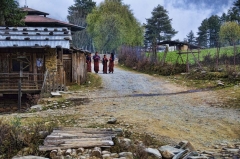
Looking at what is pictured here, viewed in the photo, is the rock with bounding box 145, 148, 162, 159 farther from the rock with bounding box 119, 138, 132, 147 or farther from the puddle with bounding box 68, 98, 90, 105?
the puddle with bounding box 68, 98, 90, 105

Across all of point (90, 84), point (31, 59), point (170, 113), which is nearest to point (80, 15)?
Answer: point (90, 84)

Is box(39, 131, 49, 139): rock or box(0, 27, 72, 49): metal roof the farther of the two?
box(0, 27, 72, 49): metal roof

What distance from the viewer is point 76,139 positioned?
6477mm

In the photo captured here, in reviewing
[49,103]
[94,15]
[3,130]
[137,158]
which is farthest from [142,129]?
[94,15]

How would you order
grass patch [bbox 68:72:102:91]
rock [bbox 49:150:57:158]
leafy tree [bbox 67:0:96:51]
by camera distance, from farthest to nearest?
leafy tree [bbox 67:0:96:51]
grass patch [bbox 68:72:102:91]
rock [bbox 49:150:57:158]

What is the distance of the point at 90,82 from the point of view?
19.4 meters

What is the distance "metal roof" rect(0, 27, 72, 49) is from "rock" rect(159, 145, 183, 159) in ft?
32.8

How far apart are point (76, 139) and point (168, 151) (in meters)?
1.95

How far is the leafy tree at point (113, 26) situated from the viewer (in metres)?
48.9

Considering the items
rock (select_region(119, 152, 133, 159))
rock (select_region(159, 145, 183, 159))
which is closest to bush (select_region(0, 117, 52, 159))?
rock (select_region(119, 152, 133, 159))

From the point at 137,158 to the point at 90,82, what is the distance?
44.9 feet

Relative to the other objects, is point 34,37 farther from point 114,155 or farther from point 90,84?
point 114,155

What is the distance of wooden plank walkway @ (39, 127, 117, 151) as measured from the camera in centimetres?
618

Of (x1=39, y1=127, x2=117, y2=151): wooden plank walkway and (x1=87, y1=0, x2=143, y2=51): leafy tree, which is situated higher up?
(x1=87, y1=0, x2=143, y2=51): leafy tree
